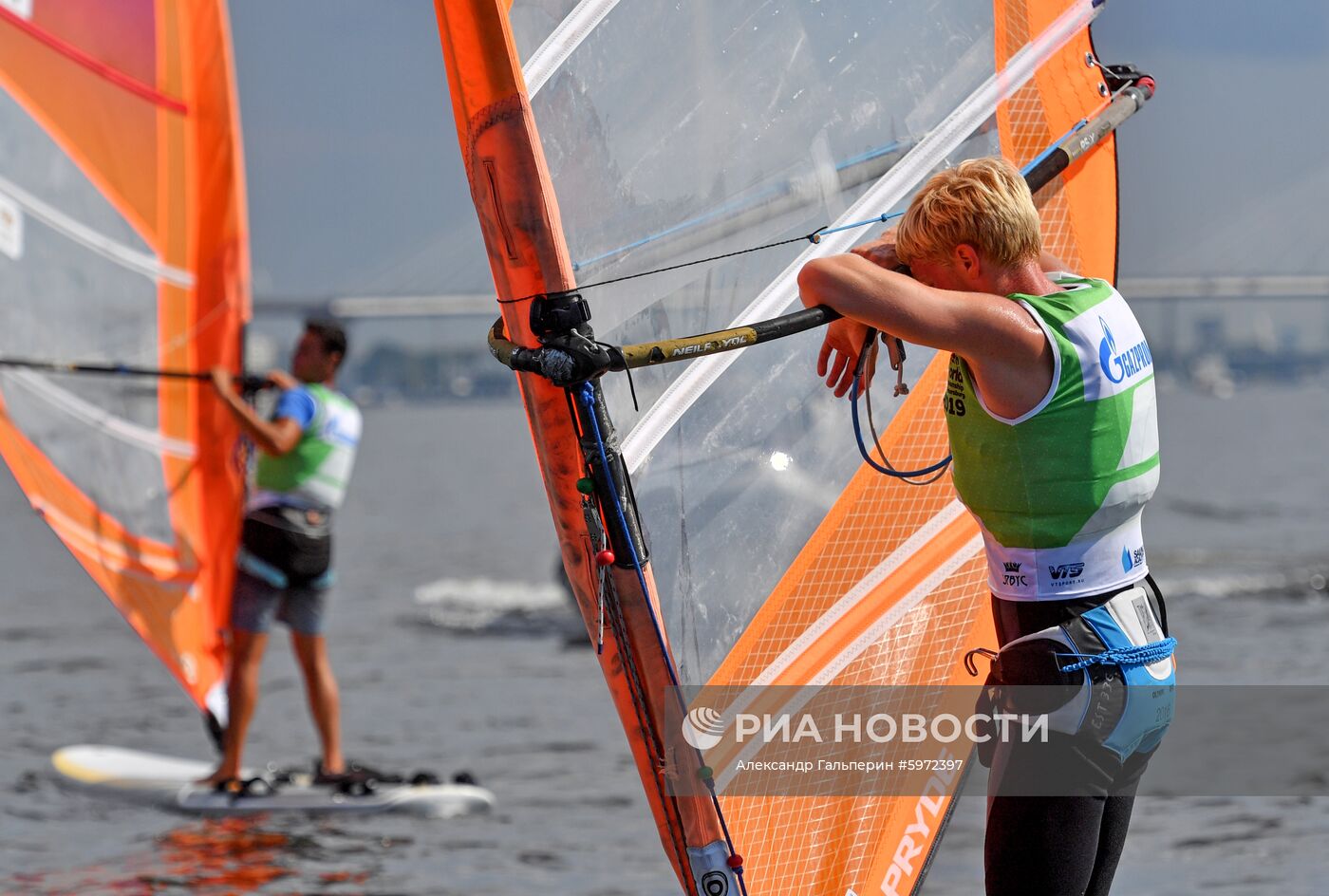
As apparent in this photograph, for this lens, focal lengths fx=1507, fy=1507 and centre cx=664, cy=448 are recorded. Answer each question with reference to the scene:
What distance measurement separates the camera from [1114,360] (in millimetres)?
2100

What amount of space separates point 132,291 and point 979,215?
→ 169 inches

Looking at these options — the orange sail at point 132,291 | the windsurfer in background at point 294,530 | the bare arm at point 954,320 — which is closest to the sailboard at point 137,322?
the orange sail at point 132,291

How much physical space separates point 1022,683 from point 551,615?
31.3 ft

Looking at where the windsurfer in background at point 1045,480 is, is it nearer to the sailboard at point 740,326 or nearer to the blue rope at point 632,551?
the sailboard at point 740,326

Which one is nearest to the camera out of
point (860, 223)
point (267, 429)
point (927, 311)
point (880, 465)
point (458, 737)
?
point (927, 311)

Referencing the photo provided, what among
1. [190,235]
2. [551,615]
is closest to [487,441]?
[551,615]

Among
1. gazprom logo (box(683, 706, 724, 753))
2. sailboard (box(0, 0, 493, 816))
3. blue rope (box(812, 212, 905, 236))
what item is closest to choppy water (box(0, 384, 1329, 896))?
sailboard (box(0, 0, 493, 816))

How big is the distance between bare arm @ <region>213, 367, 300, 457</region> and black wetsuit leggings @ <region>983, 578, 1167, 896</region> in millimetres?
3583

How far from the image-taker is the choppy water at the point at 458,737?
15.3 ft

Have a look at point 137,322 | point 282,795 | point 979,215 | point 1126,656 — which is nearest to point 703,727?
point 1126,656

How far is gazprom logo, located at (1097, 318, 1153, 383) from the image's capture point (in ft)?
6.83

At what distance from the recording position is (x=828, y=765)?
2.63 m

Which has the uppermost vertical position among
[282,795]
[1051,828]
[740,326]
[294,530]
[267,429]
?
[267,429]

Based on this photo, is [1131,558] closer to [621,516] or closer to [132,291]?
[621,516]
